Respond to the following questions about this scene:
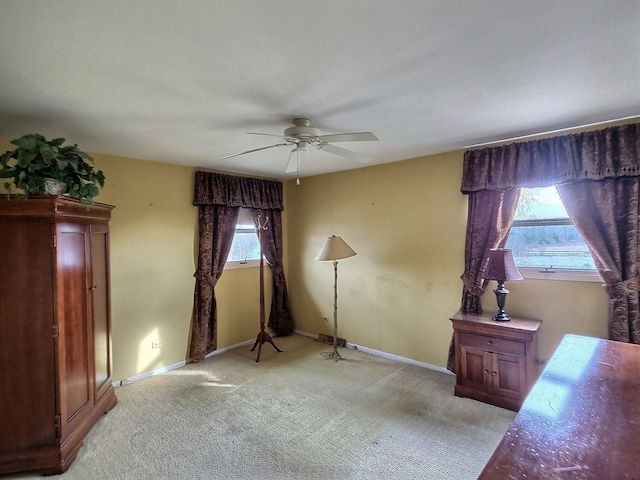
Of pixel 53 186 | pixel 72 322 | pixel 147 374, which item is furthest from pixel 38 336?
pixel 147 374

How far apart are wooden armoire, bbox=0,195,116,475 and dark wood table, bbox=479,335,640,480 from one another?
8.70 feet

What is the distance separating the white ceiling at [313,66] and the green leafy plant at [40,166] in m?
0.24

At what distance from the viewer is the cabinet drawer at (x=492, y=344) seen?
109 inches

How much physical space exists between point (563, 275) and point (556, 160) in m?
1.02

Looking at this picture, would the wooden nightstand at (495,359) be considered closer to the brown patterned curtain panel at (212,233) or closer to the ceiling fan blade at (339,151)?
the ceiling fan blade at (339,151)

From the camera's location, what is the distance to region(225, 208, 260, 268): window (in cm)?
458

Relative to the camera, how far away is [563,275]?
9.58 ft

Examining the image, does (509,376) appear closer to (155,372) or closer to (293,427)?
(293,427)

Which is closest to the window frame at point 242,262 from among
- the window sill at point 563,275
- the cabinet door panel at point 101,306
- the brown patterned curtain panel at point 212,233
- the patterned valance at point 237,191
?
the brown patterned curtain panel at point 212,233

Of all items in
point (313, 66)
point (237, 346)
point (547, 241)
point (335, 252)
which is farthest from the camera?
point (237, 346)

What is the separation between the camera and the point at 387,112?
7.66 feet

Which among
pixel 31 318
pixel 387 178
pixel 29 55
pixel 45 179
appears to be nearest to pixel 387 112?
pixel 387 178

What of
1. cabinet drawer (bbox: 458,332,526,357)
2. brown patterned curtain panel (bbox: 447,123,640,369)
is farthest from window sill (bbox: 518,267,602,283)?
cabinet drawer (bbox: 458,332,526,357)

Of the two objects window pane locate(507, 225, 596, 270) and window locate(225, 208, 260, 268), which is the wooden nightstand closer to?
window pane locate(507, 225, 596, 270)
